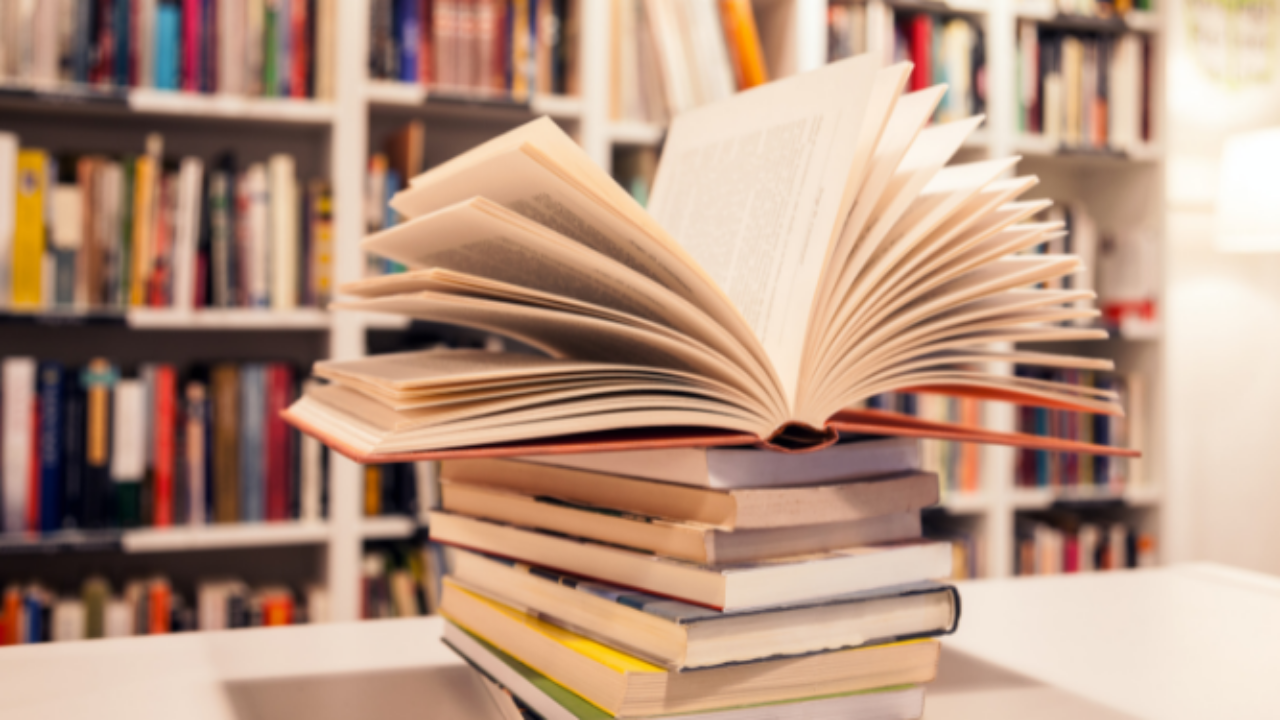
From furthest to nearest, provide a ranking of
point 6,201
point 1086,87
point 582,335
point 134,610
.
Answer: point 1086,87, point 134,610, point 6,201, point 582,335

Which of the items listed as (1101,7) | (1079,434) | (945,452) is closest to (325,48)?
(945,452)

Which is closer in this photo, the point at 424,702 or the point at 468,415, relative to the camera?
the point at 468,415

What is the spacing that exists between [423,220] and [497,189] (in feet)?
0.11

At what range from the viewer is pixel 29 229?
5.43 ft

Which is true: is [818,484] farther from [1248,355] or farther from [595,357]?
[1248,355]

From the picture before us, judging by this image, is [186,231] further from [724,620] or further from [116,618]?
[724,620]

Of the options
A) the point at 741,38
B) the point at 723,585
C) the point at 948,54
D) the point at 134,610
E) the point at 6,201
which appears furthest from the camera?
the point at 948,54

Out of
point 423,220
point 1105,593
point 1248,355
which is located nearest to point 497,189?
point 423,220

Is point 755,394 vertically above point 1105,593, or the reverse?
point 755,394

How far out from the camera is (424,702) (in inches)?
19.6

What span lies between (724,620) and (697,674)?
24 millimetres

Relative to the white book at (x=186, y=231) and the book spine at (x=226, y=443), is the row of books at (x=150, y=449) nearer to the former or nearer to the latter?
the book spine at (x=226, y=443)

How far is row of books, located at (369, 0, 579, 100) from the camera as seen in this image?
1.86 metres

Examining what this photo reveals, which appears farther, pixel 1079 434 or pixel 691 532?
pixel 1079 434
